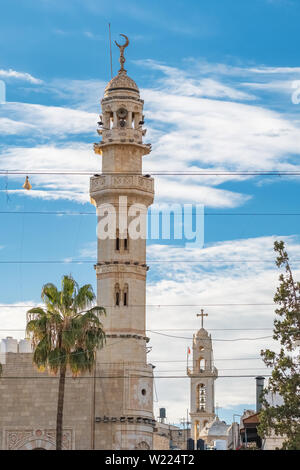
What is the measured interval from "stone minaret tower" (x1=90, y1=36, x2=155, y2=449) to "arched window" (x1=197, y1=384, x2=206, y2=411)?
125 ft

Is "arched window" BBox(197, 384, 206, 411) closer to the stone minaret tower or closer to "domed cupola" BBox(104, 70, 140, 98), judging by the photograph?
the stone minaret tower

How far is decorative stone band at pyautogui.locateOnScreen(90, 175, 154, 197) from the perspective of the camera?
78.4 m

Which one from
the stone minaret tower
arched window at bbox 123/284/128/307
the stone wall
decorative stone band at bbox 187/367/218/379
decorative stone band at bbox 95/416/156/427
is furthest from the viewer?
decorative stone band at bbox 187/367/218/379

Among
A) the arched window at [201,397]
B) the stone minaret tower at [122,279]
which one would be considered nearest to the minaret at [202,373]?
the arched window at [201,397]

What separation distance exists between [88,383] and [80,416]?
2.14 metres

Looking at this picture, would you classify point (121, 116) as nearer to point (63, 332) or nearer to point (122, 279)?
point (122, 279)

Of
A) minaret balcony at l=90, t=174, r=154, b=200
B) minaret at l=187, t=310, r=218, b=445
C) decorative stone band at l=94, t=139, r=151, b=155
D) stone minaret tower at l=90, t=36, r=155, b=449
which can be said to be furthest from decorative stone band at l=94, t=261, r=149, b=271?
minaret at l=187, t=310, r=218, b=445

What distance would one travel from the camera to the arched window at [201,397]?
11525 centimetres

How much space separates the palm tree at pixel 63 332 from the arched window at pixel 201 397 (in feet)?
171

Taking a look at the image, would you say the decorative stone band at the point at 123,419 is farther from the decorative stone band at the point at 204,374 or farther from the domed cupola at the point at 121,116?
the decorative stone band at the point at 204,374

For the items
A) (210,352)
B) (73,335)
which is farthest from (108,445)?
(210,352)

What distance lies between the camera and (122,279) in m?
78.0

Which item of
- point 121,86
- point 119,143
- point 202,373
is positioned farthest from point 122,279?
point 202,373
